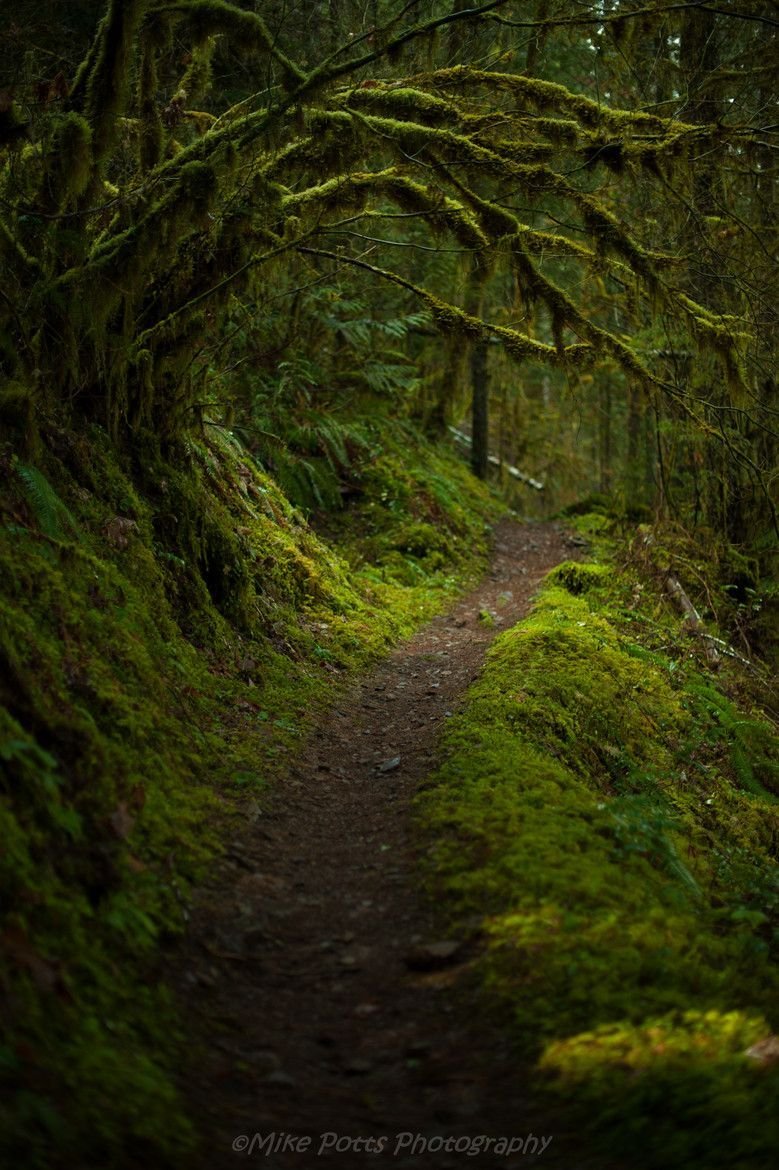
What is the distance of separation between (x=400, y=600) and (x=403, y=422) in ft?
28.2

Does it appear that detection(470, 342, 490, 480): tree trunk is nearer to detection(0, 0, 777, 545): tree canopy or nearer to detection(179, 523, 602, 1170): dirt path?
detection(0, 0, 777, 545): tree canopy

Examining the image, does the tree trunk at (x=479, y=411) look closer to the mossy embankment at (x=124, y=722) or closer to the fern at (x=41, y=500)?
the mossy embankment at (x=124, y=722)

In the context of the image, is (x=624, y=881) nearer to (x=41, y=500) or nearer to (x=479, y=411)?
(x=41, y=500)

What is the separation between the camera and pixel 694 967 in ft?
12.9

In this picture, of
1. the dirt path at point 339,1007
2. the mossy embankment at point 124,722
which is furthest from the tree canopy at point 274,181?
the dirt path at point 339,1007

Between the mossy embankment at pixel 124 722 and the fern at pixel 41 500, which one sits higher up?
the fern at pixel 41 500

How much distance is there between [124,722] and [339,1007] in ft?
6.49

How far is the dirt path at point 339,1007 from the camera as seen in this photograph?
10.2 feet

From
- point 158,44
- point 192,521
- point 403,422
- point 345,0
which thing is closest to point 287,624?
point 192,521

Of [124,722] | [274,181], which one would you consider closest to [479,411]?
[274,181]

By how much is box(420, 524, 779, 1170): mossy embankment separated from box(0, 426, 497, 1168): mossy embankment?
4.80 ft

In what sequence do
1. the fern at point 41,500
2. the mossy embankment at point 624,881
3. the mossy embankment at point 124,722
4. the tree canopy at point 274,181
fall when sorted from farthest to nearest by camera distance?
the tree canopy at point 274,181, the fern at point 41,500, the mossy embankment at point 624,881, the mossy embankment at point 124,722

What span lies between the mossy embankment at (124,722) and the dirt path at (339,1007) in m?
0.23

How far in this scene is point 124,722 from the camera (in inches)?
194
